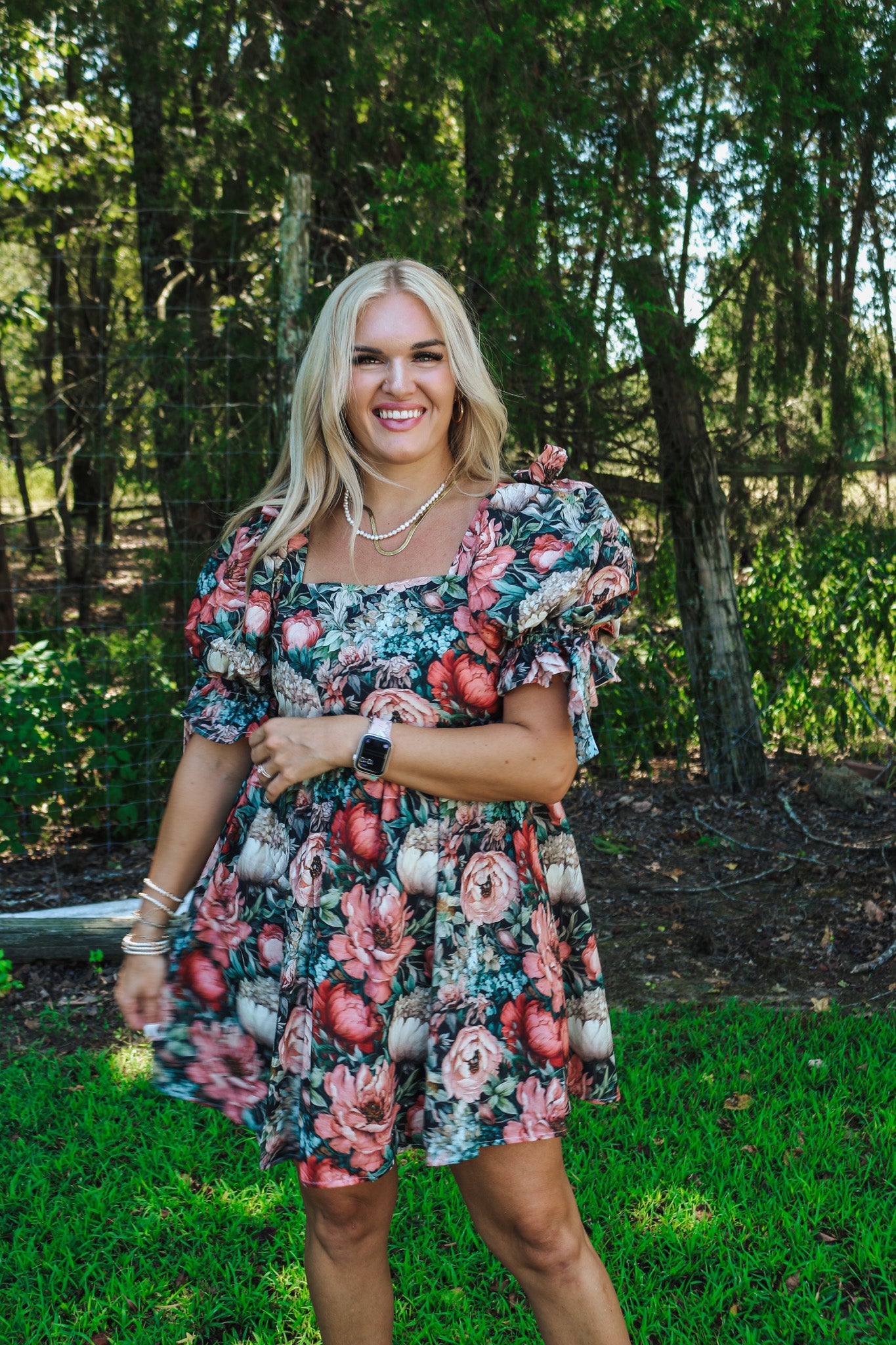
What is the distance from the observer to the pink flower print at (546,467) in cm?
192

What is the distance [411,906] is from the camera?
5.70 feet

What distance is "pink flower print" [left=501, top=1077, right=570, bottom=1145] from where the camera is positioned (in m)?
1.68

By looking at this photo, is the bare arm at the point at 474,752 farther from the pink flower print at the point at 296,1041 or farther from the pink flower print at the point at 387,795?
the pink flower print at the point at 296,1041

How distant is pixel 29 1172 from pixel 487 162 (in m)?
4.02

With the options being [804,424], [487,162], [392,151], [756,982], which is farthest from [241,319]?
[756,982]

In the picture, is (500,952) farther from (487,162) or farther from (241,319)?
(241,319)

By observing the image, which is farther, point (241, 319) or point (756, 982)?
point (241, 319)

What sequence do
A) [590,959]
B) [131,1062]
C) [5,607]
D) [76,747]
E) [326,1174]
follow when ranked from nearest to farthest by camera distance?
[326,1174], [590,959], [131,1062], [76,747], [5,607]

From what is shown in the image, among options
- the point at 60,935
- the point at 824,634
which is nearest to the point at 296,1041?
the point at 60,935

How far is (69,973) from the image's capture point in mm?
4016

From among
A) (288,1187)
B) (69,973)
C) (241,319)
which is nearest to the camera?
(288,1187)

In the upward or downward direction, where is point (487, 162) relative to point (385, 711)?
upward

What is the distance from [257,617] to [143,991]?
694 millimetres

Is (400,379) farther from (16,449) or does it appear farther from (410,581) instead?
(16,449)
